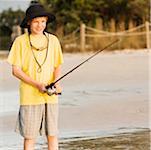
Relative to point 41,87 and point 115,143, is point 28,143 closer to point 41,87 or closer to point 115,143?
point 41,87

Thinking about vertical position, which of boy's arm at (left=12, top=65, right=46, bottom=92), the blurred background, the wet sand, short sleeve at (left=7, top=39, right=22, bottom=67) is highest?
the blurred background

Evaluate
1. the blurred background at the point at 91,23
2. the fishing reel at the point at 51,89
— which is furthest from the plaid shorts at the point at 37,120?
the blurred background at the point at 91,23

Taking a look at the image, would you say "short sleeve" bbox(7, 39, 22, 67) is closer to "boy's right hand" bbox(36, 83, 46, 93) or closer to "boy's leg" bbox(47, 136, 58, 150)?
"boy's right hand" bbox(36, 83, 46, 93)

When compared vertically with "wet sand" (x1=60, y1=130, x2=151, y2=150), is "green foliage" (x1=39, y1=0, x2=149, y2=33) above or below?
above

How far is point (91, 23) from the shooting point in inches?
1140

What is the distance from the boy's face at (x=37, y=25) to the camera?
15.5 feet

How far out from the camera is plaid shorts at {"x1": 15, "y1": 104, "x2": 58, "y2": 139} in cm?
467

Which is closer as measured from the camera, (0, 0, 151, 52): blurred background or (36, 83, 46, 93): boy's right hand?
(36, 83, 46, 93): boy's right hand

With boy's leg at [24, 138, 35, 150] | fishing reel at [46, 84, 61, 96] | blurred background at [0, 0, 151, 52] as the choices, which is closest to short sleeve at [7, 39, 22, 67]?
fishing reel at [46, 84, 61, 96]

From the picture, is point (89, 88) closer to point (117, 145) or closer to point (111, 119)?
point (111, 119)

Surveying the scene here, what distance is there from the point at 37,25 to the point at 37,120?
763 millimetres

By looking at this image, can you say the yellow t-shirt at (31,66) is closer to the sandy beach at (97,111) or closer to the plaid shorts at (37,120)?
the plaid shorts at (37,120)

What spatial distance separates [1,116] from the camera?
8.19 meters

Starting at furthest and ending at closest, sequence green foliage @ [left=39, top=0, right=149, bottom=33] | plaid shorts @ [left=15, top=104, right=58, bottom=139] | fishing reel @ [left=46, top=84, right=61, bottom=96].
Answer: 1. green foliage @ [left=39, top=0, right=149, bottom=33]
2. plaid shorts @ [left=15, top=104, right=58, bottom=139]
3. fishing reel @ [left=46, top=84, right=61, bottom=96]
